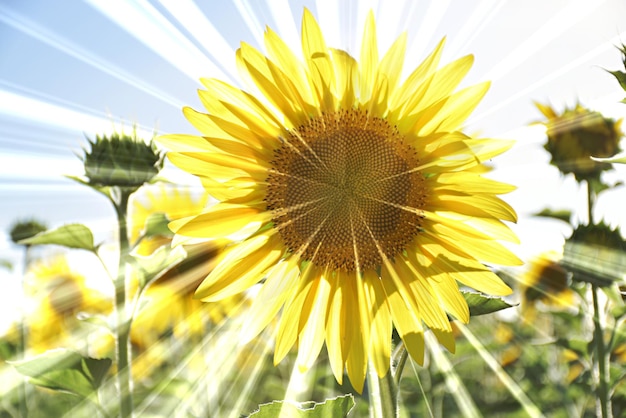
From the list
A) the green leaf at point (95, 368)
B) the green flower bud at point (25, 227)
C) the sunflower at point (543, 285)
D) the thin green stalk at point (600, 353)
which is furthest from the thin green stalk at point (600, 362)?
the green flower bud at point (25, 227)

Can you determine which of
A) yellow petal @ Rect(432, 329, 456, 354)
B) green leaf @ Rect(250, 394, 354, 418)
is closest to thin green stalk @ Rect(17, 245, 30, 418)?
green leaf @ Rect(250, 394, 354, 418)

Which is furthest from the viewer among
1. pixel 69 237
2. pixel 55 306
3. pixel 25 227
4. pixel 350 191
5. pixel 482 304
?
pixel 25 227

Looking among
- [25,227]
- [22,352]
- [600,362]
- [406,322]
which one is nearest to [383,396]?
[406,322]

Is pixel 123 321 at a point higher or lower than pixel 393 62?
lower

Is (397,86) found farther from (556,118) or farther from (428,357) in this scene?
(428,357)

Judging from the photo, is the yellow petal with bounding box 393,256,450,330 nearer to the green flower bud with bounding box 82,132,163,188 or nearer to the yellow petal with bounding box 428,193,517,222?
the yellow petal with bounding box 428,193,517,222

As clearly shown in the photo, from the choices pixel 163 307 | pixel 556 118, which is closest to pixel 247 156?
pixel 163 307

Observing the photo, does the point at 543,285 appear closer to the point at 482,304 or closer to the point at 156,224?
the point at 482,304

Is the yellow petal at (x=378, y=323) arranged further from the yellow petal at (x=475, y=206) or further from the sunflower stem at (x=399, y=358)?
the yellow petal at (x=475, y=206)
